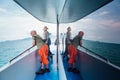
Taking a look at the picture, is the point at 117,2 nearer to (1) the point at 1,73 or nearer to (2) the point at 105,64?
(2) the point at 105,64

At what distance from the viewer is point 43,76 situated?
4766 millimetres

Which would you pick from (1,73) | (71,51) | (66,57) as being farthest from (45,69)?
(1,73)

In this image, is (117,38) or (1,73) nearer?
(117,38)

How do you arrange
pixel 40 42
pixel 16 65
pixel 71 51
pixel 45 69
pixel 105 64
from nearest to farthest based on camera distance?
pixel 105 64 < pixel 16 65 < pixel 71 51 < pixel 40 42 < pixel 45 69

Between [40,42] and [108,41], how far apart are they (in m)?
3.36

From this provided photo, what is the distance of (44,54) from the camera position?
15.2 ft

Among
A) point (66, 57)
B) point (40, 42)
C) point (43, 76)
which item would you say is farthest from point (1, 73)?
point (43, 76)

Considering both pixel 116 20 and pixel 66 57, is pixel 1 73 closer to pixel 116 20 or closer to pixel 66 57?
pixel 116 20

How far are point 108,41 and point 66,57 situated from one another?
107 inches

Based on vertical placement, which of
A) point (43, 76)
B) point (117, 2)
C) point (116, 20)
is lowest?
point (43, 76)

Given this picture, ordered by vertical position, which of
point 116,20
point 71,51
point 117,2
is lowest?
point 71,51

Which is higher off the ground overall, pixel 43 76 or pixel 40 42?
pixel 40 42

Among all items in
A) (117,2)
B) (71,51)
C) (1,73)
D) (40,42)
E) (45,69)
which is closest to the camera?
(117,2)

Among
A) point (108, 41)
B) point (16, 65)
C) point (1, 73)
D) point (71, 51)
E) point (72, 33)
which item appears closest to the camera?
point (108, 41)
